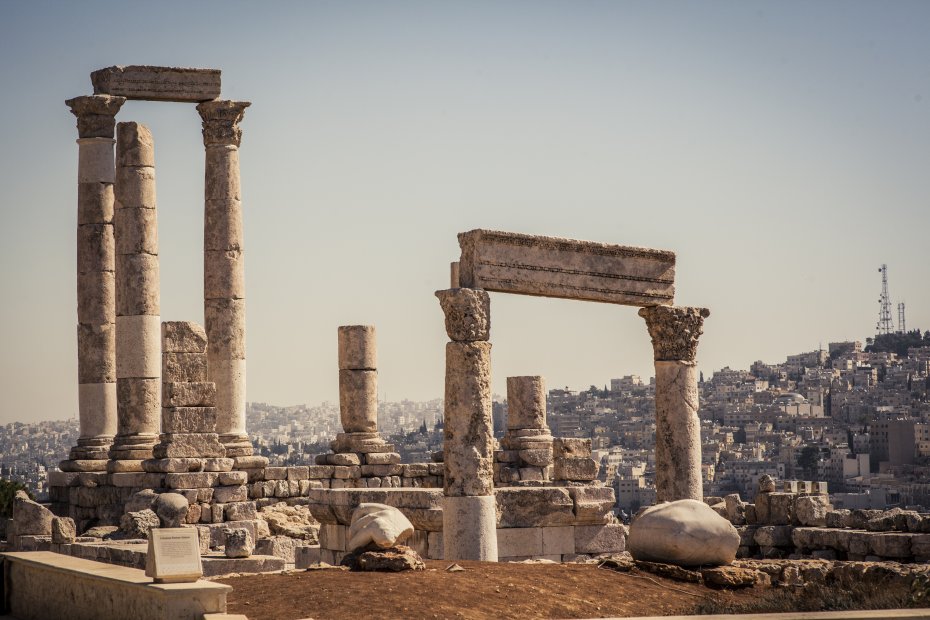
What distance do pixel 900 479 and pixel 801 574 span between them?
82783mm

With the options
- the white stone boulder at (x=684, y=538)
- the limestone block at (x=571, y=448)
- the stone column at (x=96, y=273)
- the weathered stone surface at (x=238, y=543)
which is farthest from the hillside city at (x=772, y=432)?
the white stone boulder at (x=684, y=538)

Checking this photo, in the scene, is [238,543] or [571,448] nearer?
[238,543]

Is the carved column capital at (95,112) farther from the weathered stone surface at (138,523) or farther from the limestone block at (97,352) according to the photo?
the weathered stone surface at (138,523)

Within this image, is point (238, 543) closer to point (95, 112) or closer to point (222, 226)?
point (222, 226)

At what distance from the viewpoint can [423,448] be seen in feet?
410

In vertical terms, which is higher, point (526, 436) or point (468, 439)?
point (468, 439)

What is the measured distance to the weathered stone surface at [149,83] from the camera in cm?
3062

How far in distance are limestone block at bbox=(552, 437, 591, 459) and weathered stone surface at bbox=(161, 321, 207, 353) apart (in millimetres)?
6828

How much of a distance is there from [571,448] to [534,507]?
6.93 metres

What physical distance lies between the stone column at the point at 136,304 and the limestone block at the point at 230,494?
193 centimetres

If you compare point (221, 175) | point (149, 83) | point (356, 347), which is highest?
point (149, 83)

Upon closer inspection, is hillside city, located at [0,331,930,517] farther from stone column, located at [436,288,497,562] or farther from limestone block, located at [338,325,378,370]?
stone column, located at [436,288,497,562]

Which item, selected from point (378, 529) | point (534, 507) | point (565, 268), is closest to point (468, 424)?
point (534, 507)

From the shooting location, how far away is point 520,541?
2209 centimetres
